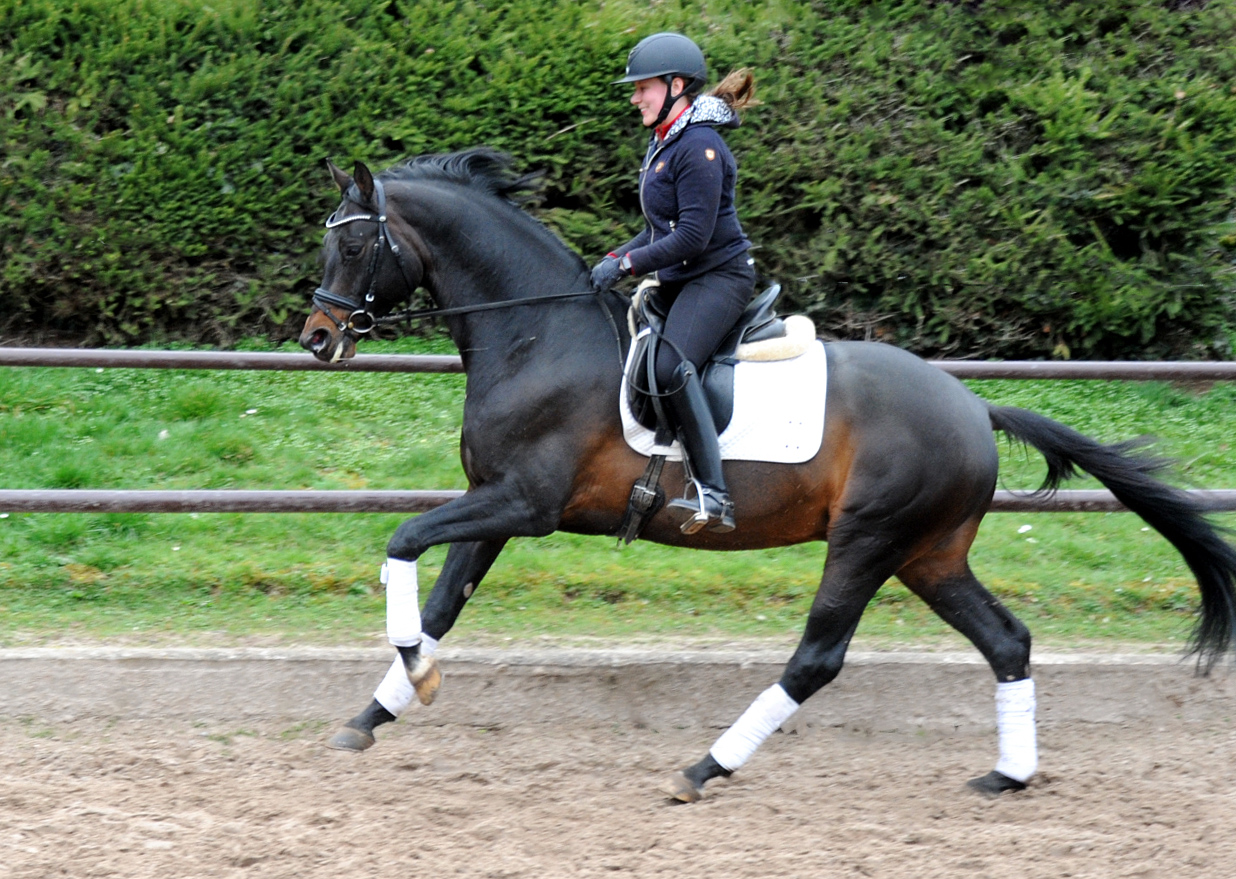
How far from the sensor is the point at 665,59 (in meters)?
4.26

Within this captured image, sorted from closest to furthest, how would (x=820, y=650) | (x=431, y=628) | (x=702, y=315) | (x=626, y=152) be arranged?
(x=702, y=315)
(x=820, y=650)
(x=431, y=628)
(x=626, y=152)

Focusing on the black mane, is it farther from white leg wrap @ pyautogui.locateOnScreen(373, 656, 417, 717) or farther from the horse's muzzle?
white leg wrap @ pyautogui.locateOnScreen(373, 656, 417, 717)

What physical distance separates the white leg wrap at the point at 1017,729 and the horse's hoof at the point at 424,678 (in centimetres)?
208

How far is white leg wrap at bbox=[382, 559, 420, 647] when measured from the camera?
13.9ft

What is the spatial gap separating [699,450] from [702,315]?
48 centimetres

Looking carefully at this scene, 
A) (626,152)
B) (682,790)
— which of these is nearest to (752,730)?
(682,790)

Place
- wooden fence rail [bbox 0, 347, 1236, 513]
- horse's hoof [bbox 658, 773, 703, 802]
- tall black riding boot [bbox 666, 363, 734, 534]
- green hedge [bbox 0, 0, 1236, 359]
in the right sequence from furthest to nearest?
green hedge [bbox 0, 0, 1236, 359] < wooden fence rail [bbox 0, 347, 1236, 513] < horse's hoof [bbox 658, 773, 703, 802] < tall black riding boot [bbox 666, 363, 734, 534]

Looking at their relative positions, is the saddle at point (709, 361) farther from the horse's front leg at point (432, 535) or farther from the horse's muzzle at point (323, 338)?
the horse's muzzle at point (323, 338)

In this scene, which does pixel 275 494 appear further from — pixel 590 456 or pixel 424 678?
pixel 590 456

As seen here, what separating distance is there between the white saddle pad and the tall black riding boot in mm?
96

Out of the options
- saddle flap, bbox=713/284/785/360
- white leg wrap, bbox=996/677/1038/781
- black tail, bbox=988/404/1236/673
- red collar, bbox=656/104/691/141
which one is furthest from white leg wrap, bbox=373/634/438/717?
black tail, bbox=988/404/1236/673

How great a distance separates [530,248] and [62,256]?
4023mm

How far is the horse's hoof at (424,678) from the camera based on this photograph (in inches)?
168

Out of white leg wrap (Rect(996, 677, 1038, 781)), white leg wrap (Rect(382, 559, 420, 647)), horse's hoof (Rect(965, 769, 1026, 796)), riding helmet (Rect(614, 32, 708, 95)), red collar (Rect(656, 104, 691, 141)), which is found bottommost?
horse's hoof (Rect(965, 769, 1026, 796))
